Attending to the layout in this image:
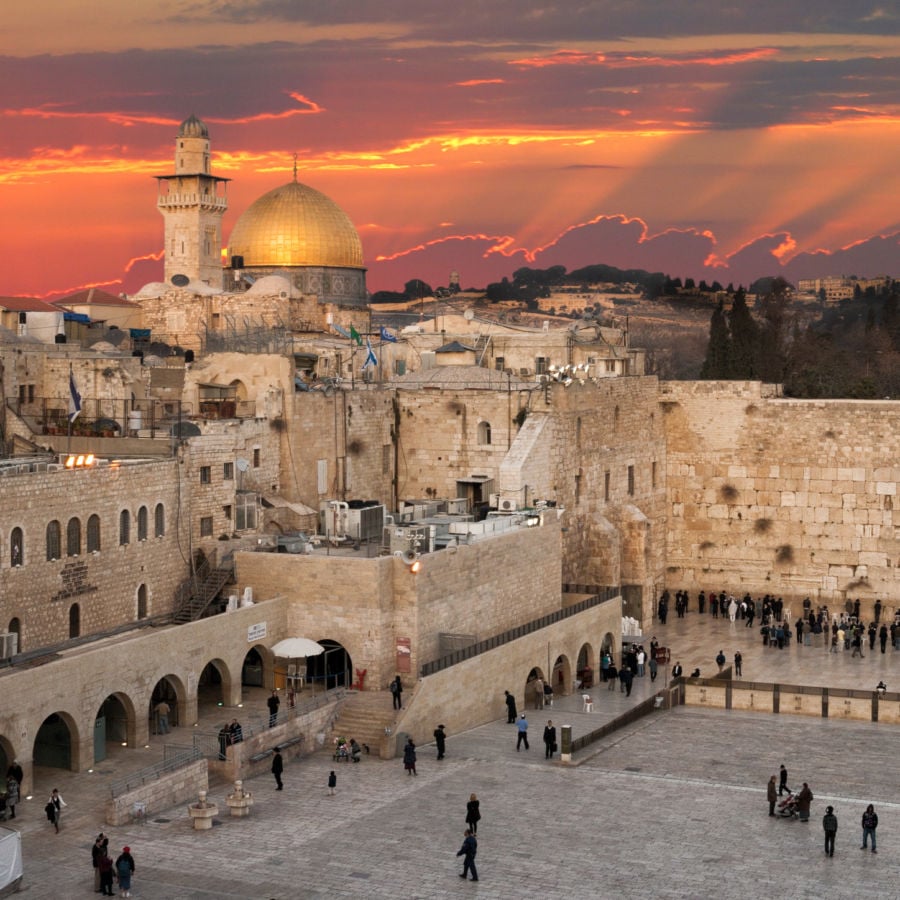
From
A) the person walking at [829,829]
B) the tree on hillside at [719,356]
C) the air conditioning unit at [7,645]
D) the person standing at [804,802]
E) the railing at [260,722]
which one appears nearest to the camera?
the person walking at [829,829]

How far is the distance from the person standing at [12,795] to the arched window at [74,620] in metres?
4.83

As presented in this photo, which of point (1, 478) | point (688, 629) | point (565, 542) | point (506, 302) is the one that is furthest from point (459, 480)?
point (506, 302)

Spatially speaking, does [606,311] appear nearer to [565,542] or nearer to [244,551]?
[565,542]

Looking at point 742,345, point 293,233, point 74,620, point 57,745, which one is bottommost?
point 57,745

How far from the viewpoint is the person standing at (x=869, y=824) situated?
74.5 feet

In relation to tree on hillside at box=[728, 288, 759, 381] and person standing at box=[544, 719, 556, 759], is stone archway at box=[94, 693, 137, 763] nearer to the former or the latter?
person standing at box=[544, 719, 556, 759]

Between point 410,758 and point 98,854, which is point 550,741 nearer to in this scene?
point 410,758

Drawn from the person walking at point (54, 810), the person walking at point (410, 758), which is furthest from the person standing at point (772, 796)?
the person walking at point (54, 810)

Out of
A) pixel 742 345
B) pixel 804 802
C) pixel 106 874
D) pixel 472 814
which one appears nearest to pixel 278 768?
pixel 472 814

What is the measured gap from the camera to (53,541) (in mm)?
27047

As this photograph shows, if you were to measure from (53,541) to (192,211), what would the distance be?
32.1 metres

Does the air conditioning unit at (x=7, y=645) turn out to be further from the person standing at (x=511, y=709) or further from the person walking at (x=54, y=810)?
the person standing at (x=511, y=709)

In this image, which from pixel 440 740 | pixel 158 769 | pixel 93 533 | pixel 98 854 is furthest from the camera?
pixel 93 533

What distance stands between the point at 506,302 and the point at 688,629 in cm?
4362
